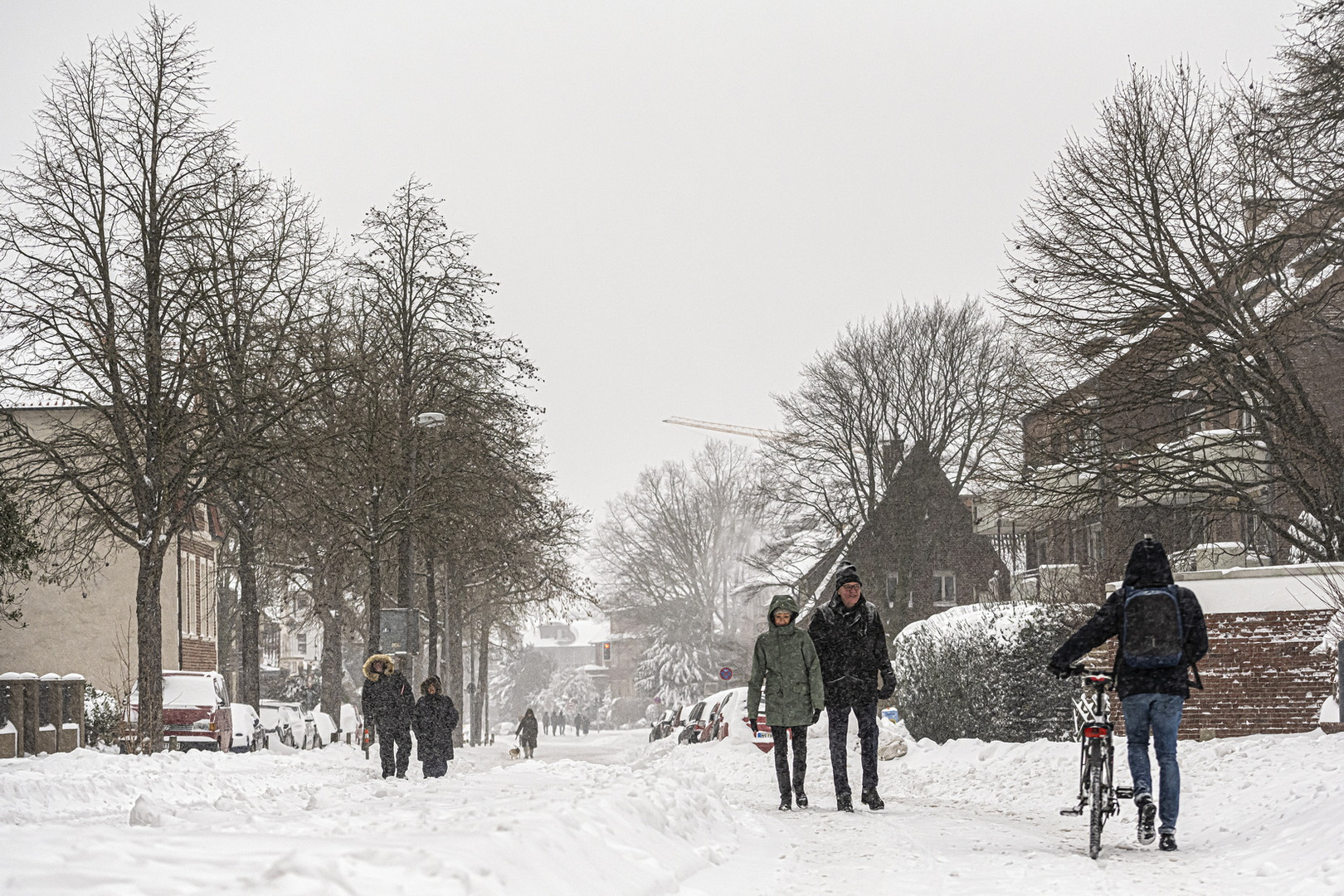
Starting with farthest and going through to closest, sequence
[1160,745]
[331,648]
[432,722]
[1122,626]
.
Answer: [331,648]
[432,722]
[1122,626]
[1160,745]

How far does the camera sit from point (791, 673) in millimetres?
12352

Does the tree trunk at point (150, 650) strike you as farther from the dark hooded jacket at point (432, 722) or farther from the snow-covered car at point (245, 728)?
the snow-covered car at point (245, 728)

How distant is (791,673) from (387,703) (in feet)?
26.6

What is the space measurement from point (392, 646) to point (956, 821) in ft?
60.4

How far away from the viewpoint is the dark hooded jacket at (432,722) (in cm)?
1919

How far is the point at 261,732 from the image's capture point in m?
33.6

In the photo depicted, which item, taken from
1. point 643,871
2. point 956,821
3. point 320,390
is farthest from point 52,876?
point 320,390

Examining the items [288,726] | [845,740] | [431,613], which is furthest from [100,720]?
[845,740]

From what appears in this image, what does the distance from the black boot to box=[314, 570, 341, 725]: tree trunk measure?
95.0ft

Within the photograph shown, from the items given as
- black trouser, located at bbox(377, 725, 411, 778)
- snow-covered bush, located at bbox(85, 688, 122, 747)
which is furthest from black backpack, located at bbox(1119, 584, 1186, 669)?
snow-covered bush, located at bbox(85, 688, 122, 747)

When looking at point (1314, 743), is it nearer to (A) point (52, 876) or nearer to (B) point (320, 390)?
(A) point (52, 876)

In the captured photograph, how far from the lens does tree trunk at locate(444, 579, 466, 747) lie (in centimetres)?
4394

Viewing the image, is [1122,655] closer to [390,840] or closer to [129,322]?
[390,840]

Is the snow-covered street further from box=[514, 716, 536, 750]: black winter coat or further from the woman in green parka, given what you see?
box=[514, 716, 536, 750]: black winter coat
